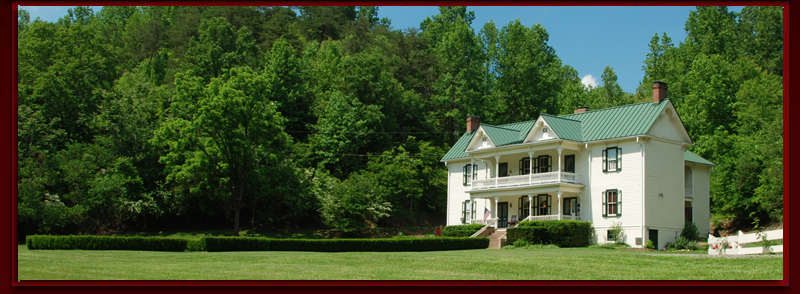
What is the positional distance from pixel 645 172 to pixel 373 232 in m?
17.7

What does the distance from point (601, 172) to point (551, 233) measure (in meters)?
4.65

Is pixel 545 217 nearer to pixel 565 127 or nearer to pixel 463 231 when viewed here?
pixel 463 231

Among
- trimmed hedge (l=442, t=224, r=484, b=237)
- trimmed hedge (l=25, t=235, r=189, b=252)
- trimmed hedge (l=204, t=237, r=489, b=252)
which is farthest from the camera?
trimmed hedge (l=442, t=224, r=484, b=237)

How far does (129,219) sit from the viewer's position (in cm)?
4069

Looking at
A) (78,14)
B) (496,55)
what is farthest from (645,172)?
(78,14)

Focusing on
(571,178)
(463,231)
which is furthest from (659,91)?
(463,231)

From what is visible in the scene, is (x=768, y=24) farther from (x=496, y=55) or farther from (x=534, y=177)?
(x=534, y=177)

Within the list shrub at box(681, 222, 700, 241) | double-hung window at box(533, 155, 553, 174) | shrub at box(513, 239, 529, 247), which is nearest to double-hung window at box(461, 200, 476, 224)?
double-hung window at box(533, 155, 553, 174)

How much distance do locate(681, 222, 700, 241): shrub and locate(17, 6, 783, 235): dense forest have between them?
4591 millimetres

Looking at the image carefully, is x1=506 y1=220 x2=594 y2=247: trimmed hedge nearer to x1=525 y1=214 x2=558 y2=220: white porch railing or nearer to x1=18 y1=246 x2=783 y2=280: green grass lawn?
x1=525 y1=214 x2=558 y2=220: white porch railing

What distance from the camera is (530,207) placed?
111ft

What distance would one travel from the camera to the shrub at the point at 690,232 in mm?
31391

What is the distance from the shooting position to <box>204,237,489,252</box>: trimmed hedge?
2542cm

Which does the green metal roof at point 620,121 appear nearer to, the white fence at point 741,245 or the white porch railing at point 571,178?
the white porch railing at point 571,178
